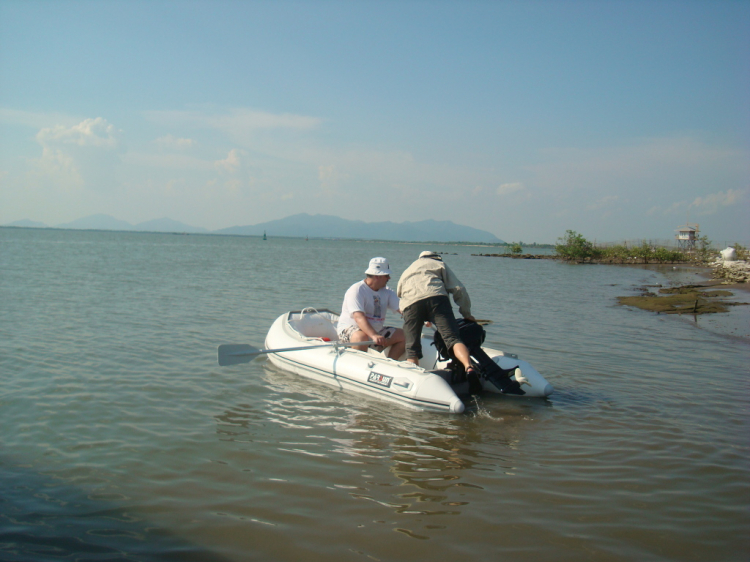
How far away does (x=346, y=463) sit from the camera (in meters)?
4.38

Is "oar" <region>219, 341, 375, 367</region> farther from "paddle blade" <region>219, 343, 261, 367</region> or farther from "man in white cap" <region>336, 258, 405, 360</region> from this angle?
"man in white cap" <region>336, 258, 405, 360</region>

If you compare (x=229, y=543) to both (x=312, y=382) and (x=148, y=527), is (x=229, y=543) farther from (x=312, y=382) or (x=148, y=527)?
(x=312, y=382)

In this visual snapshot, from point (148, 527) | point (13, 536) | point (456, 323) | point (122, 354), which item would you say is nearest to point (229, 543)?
point (148, 527)

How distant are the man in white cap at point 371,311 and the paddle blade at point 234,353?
1241 millimetres

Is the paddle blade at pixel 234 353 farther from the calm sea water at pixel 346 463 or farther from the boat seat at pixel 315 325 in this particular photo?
the boat seat at pixel 315 325

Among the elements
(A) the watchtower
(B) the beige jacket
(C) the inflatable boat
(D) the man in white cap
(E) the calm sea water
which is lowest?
(E) the calm sea water

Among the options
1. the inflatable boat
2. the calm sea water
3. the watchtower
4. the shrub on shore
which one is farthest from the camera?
the watchtower

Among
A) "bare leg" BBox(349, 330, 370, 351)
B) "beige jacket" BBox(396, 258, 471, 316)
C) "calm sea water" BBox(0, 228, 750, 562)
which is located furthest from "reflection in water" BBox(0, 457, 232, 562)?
"bare leg" BBox(349, 330, 370, 351)

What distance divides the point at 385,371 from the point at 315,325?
2.67m

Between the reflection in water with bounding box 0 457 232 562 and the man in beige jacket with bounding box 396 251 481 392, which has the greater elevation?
the man in beige jacket with bounding box 396 251 481 392

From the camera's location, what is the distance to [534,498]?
3.83 m

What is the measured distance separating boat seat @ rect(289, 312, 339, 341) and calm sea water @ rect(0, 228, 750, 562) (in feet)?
3.11

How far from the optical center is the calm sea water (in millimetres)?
3270

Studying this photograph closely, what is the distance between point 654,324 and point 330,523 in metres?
11.4
